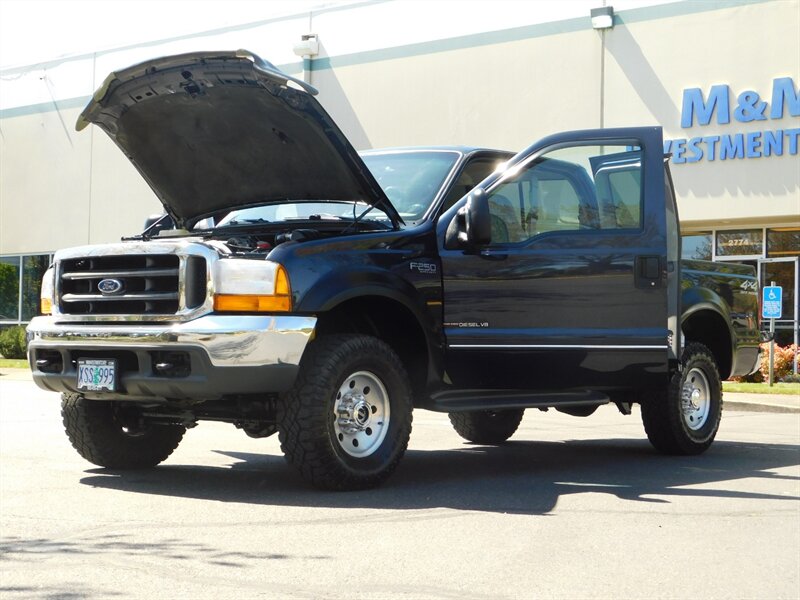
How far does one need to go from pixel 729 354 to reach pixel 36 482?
5889mm

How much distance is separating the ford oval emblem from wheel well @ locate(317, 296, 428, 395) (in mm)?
1221

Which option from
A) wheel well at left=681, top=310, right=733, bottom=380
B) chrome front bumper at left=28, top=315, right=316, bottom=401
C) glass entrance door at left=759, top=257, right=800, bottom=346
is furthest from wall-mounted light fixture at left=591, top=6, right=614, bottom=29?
chrome front bumper at left=28, top=315, right=316, bottom=401

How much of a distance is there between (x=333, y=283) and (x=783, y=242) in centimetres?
2051

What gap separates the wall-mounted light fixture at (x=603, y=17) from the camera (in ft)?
86.8

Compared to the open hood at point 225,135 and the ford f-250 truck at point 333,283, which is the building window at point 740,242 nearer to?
the ford f-250 truck at point 333,283

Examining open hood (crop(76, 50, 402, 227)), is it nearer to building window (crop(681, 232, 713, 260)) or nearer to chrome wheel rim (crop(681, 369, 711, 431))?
chrome wheel rim (crop(681, 369, 711, 431))

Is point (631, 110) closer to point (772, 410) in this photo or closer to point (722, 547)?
point (772, 410)

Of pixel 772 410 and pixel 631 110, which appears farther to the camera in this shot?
pixel 631 110

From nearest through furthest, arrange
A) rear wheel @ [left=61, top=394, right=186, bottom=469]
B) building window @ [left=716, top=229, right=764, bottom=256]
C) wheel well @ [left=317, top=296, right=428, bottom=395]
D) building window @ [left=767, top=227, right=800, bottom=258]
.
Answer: wheel well @ [left=317, top=296, right=428, bottom=395] → rear wheel @ [left=61, top=394, right=186, bottom=469] → building window @ [left=767, top=227, right=800, bottom=258] → building window @ [left=716, top=229, right=764, bottom=256]

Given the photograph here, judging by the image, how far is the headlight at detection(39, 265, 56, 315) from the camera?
8102 millimetres

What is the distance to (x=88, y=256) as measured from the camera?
25.8 ft

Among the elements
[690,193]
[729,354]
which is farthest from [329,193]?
[690,193]

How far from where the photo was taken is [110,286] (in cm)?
764

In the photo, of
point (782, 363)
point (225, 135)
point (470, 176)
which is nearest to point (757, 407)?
point (782, 363)
